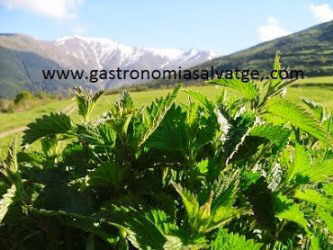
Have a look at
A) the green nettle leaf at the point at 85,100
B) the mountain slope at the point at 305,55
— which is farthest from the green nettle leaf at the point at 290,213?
the mountain slope at the point at 305,55

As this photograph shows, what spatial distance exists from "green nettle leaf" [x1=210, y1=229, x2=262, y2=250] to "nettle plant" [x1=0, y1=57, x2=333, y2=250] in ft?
0.24

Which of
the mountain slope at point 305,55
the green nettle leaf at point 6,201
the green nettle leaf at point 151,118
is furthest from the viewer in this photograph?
the mountain slope at point 305,55

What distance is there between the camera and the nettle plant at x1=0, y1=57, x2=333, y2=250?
107 cm

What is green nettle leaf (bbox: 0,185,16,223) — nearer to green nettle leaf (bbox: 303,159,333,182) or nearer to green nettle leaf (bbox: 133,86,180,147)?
green nettle leaf (bbox: 133,86,180,147)

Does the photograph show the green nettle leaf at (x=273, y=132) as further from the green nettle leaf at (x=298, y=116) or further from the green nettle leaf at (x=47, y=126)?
the green nettle leaf at (x=47, y=126)

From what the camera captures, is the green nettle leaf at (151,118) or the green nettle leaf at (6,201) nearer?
the green nettle leaf at (6,201)

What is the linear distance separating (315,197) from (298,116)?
7.8 inches

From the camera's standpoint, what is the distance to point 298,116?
3.76 feet

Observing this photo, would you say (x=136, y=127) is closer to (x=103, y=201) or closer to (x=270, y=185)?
(x=103, y=201)

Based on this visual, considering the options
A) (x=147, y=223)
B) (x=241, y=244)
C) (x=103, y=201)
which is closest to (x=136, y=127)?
(x=103, y=201)

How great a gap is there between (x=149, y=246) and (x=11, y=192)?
0.35 m

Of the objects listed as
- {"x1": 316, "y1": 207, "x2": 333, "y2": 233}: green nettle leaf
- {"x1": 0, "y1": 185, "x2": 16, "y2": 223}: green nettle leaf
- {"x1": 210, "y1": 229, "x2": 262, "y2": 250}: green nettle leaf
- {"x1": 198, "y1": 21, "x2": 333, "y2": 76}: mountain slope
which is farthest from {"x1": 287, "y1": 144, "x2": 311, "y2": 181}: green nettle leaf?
{"x1": 198, "y1": 21, "x2": 333, "y2": 76}: mountain slope

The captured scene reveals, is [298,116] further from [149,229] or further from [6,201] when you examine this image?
[6,201]

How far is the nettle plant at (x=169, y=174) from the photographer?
1.07 metres
